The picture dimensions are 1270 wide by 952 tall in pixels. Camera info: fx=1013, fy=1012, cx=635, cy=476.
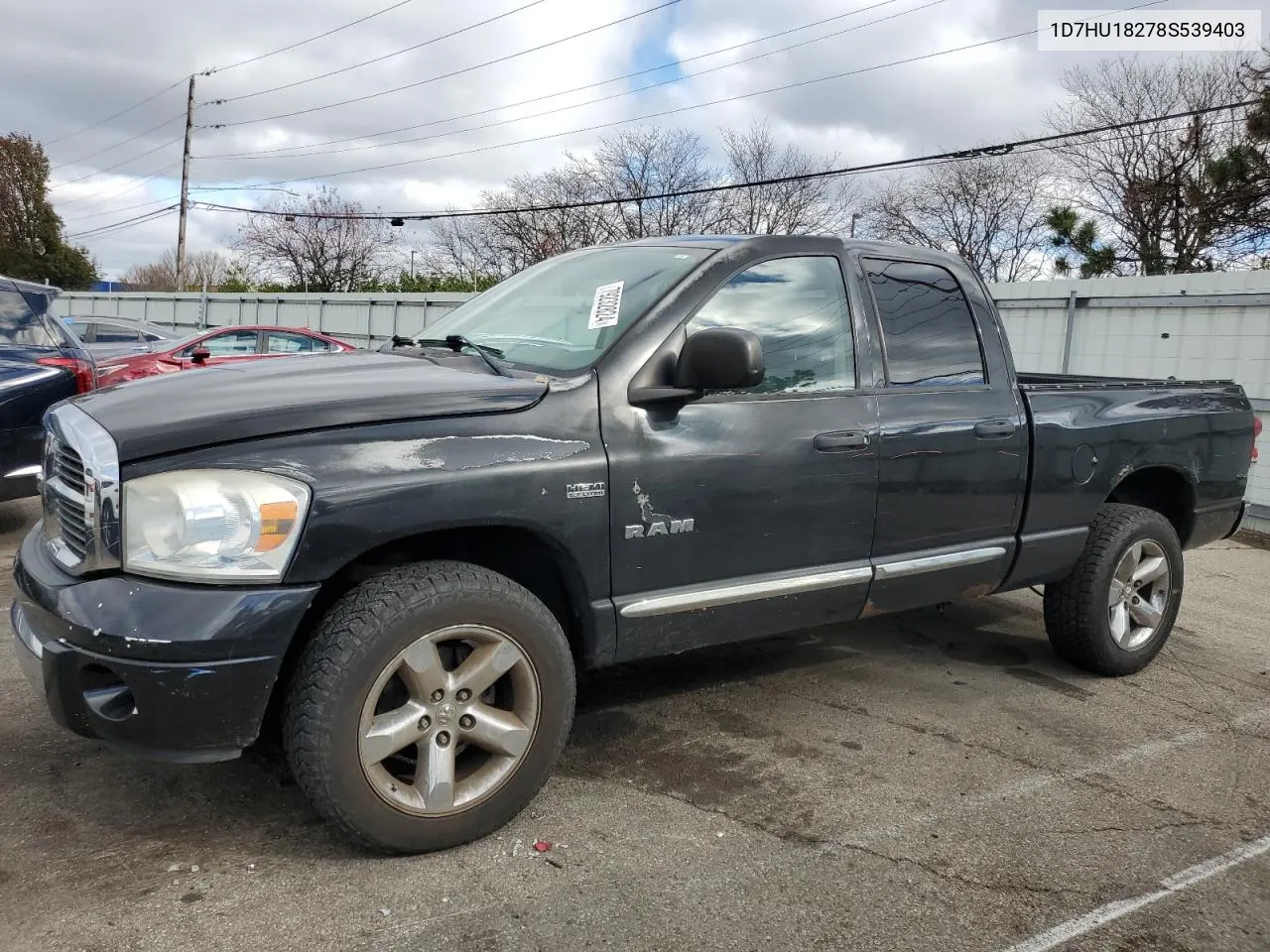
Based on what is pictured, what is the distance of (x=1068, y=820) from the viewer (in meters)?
3.29

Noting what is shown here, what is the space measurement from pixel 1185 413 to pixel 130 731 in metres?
4.59

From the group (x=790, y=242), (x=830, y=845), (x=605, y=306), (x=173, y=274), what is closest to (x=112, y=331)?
(x=605, y=306)

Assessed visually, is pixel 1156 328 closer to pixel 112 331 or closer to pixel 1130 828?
pixel 1130 828

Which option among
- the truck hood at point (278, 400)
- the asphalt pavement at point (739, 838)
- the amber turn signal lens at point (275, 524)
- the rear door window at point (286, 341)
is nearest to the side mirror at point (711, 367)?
the truck hood at point (278, 400)

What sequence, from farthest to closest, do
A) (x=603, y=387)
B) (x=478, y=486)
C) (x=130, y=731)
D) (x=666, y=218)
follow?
(x=666, y=218) → (x=603, y=387) → (x=478, y=486) → (x=130, y=731)

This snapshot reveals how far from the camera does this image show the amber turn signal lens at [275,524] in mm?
2551

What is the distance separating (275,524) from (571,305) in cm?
150

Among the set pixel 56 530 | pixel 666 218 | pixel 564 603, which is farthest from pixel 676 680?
pixel 666 218

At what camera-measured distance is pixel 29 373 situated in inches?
245

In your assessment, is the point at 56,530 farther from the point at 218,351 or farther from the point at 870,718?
the point at 218,351

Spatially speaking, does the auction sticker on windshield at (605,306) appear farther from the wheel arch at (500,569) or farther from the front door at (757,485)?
the wheel arch at (500,569)

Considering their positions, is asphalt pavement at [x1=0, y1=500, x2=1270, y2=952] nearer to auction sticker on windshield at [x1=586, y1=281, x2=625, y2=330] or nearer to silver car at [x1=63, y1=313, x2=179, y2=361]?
auction sticker on windshield at [x1=586, y1=281, x2=625, y2=330]

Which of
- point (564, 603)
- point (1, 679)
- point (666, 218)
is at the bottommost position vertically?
point (1, 679)

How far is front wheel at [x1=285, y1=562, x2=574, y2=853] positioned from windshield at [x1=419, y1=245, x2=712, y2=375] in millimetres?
853
